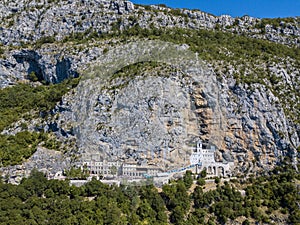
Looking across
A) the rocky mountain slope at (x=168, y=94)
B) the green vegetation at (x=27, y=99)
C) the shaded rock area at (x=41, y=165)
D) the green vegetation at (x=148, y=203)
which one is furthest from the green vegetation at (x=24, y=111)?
the green vegetation at (x=148, y=203)

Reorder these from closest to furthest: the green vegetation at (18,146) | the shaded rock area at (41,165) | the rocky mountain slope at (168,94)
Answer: the shaded rock area at (41,165) → the green vegetation at (18,146) → the rocky mountain slope at (168,94)

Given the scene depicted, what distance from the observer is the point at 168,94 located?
181 ft

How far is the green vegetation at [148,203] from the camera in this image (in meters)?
→ 43.5

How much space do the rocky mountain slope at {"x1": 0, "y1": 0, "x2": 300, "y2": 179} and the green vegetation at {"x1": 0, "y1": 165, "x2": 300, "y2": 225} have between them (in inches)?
159

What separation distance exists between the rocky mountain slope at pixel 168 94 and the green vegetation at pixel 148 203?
4.03 metres

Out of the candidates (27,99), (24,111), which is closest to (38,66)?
(27,99)

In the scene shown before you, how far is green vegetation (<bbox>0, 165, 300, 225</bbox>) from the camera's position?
43531 mm

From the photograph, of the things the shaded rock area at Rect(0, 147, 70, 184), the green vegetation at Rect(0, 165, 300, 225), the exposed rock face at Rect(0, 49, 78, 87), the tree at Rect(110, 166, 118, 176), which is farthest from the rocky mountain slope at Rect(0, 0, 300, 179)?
the green vegetation at Rect(0, 165, 300, 225)

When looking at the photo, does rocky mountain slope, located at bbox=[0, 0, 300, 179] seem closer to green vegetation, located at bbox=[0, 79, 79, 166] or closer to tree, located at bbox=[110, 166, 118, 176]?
green vegetation, located at bbox=[0, 79, 79, 166]

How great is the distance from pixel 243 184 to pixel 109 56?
2641 cm

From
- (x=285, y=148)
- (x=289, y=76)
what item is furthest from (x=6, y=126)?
(x=289, y=76)

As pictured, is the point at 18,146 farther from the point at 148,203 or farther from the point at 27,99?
the point at 148,203

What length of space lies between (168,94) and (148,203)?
583 inches

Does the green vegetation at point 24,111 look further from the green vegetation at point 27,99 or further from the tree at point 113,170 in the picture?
the tree at point 113,170
